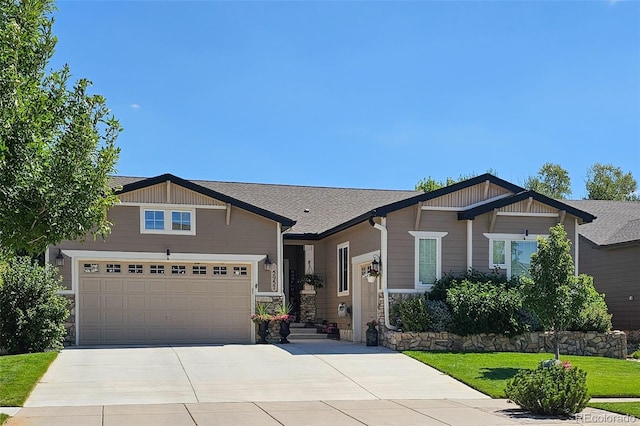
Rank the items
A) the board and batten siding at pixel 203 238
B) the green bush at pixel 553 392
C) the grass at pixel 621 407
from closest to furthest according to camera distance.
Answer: the green bush at pixel 553 392
the grass at pixel 621 407
the board and batten siding at pixel 203 238

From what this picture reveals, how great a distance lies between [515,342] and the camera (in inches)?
735

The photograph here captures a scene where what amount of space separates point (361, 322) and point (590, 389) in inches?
340

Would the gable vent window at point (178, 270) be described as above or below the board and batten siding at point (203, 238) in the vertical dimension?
below

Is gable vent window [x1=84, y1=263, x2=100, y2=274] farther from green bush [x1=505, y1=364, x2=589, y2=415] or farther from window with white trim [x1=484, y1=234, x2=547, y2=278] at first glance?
green bush [x1=505, y1=364, x2=589, y2=415]

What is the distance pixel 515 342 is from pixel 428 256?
317 cm

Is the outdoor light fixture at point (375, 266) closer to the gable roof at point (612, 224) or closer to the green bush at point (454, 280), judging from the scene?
the green bush at point (454, 280)

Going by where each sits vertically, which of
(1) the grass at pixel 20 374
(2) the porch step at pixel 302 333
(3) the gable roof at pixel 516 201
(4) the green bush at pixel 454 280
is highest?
(3) the gable roof at pixel 516 201

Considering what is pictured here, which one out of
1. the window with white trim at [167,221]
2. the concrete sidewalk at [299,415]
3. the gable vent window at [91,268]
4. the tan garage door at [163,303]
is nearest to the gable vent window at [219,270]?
the tan garage door at [163,303]

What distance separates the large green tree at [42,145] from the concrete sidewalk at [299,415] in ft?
8.46

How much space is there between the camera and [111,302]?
63.6ft

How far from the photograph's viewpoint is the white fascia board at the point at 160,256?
62.8ft

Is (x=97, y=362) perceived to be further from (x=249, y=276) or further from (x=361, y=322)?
(x=361, y=322)

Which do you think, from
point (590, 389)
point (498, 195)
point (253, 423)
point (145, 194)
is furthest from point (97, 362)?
point (498, 195)

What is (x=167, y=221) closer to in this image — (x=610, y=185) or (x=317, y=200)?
(x=317, y=200)
